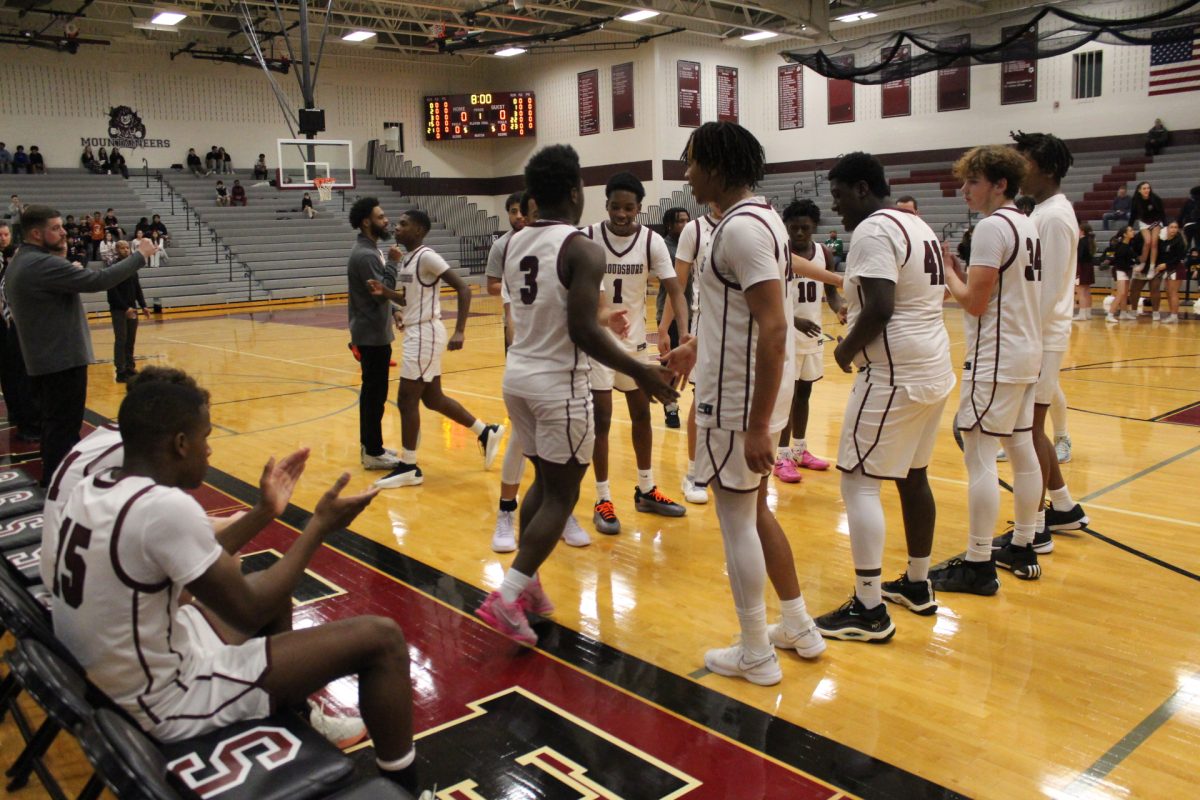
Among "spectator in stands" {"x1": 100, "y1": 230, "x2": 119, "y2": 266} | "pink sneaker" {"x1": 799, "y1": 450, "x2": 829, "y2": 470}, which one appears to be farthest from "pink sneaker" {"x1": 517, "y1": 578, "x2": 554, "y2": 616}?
"spectator in stands" {"x1": 100, "y1": 230, "x2": 119, "y2": 266}

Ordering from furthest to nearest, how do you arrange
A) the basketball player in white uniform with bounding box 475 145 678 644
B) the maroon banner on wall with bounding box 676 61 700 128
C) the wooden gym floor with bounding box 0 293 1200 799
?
the maroon banner on wall with bounding box 676 61 700 128
the basketball player in white uniform with bounding box 475 145 678 644
the wooden gym floor with bounding box 0 293 1200 799

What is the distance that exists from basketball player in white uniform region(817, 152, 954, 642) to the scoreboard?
27.4 meters

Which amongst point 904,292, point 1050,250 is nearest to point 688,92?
point 1050,250

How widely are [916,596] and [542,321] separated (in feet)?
6.37

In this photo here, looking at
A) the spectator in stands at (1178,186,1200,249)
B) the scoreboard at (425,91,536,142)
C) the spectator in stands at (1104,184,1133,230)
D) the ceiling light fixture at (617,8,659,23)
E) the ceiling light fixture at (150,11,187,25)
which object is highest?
the ceiling light fixture at (150,11,187,25)

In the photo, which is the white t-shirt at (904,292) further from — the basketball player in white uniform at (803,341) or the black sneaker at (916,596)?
the basketball player in white uniform at (803,341)

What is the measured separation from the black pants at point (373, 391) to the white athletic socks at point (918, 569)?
12.3 ft

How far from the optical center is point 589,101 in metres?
28.3

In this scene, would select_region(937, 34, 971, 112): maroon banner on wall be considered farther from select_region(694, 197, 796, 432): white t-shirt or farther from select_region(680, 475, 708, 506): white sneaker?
select_region(694, 197, 796, 432): white t-shirt

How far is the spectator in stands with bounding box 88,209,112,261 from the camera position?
67.3 ft

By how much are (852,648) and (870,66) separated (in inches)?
696

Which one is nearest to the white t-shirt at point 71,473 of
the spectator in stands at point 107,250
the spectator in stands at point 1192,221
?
the spectator in stands at point 1192,221

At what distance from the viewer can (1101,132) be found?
22344mm

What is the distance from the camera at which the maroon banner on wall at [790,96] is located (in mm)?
27281
